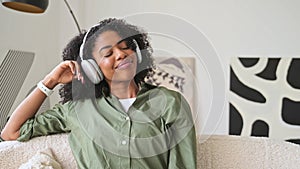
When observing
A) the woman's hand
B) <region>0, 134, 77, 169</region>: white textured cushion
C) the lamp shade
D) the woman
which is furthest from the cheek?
the lamp shade

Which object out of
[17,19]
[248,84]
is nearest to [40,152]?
[17,19]

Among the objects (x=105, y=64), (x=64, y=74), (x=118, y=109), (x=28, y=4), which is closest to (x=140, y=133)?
(x=118, y=109)

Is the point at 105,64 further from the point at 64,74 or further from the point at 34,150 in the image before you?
the point at 34,150

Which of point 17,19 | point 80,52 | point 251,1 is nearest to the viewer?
point 80,52

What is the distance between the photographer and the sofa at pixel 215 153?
1305 mm

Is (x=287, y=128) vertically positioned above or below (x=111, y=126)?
below

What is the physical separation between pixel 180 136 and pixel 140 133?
4.4 inches

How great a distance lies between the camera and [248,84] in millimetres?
2760

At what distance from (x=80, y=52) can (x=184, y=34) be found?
32 cm

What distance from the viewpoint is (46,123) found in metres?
1.33

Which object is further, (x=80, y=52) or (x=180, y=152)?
(x=80, y=52)

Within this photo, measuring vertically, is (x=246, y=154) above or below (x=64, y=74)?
below

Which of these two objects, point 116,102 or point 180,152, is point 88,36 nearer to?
point 116,102

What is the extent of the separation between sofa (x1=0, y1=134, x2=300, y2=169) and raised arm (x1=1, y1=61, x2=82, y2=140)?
52 mm
